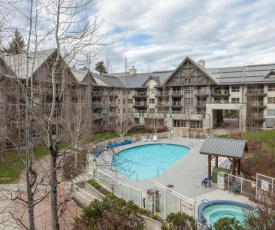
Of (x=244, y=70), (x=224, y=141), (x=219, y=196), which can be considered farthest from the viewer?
(x=244, y=70)

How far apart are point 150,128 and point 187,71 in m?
13.1

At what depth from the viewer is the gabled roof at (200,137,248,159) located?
15969 mm

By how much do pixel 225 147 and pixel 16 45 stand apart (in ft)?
46.5

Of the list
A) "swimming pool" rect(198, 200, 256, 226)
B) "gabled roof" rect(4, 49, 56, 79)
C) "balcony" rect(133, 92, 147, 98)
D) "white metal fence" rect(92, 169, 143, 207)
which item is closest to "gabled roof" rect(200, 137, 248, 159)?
"swimming pool" rect(198, 200, 256, 226)

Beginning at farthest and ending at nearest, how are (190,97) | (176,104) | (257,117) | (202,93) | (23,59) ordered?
(176,104) < (190,97) < (202,93) < (257,117) < (23,59)

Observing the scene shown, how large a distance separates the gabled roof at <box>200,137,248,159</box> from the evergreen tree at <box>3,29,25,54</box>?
13777 millimetres

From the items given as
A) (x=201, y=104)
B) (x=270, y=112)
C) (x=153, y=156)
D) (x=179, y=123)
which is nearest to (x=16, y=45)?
(x=153, y=156)

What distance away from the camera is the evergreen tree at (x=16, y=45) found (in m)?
6.21

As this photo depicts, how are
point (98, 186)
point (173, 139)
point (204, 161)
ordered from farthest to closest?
point (173, 139), point (204, 161), point (98, 186)

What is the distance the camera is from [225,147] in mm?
16547

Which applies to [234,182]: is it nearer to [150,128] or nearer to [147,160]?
[147,160]

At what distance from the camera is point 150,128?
4097cm

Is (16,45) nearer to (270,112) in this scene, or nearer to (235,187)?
(235,187)

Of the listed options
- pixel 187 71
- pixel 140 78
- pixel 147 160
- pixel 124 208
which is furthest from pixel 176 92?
pixel 124 208
